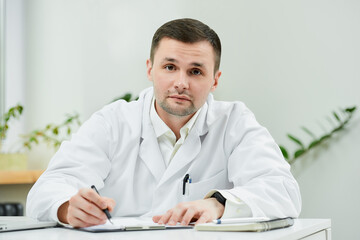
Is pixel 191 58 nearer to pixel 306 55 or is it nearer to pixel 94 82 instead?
pixel 306 55

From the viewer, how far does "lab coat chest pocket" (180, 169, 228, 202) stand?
158cm

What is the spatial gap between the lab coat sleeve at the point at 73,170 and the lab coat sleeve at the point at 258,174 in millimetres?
435

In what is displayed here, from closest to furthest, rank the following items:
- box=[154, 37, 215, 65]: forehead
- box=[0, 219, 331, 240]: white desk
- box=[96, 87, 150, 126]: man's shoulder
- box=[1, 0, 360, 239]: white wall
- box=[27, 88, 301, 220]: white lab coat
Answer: box=[0, 219, 331, 240]: white desk
box=[27, 88, 301, 220]: white lab coat
box=[154, 37, 215, 65]: forehead
box=[96, 87, 150, 126]: man's shoulder
box=[1, 0, 360, 239]: white wall

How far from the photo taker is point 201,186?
1.61 m

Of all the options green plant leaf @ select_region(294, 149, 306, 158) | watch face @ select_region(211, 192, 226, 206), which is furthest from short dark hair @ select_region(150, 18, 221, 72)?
green plant leaf @ select_region(294, 149, 306, 158)

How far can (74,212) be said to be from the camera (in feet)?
3.55


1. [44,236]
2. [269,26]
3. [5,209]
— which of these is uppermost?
[269,26]

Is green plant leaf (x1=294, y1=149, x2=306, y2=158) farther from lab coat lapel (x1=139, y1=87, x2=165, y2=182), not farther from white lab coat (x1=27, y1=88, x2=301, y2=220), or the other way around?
lab coat lapel (x1=139, y1=87, x2=165, y2=182)

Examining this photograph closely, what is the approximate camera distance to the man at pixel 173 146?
60.5 inches

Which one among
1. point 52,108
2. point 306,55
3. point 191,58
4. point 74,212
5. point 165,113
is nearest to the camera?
point 74,212

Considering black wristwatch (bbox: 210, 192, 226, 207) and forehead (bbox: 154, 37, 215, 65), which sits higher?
forehead (bbox: 154, 37, 215, 65)

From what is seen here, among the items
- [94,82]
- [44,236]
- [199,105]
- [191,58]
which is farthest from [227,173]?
[94,82]

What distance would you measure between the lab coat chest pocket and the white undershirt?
0.13m

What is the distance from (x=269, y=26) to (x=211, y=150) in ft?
4.82
